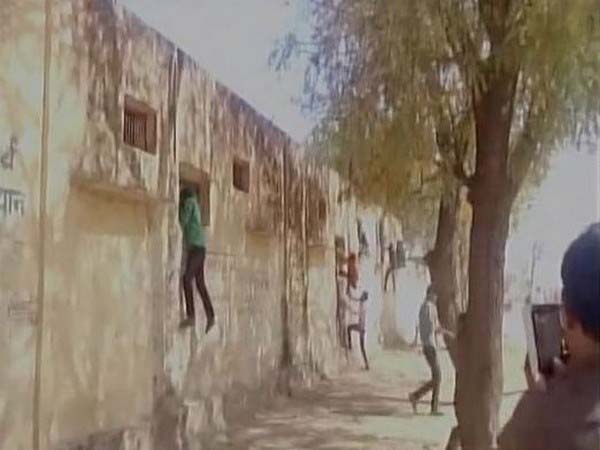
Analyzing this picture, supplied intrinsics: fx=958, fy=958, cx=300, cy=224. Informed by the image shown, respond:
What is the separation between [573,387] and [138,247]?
90 cm

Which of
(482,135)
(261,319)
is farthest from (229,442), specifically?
(482,135)

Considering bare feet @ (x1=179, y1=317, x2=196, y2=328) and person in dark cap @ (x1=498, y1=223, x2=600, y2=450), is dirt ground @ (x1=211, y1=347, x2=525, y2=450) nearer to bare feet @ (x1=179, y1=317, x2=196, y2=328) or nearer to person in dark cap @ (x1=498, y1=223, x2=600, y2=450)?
bare feet @ (x1=179, y1=317, x2=196, y2=328)

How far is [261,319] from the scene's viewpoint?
2027mm

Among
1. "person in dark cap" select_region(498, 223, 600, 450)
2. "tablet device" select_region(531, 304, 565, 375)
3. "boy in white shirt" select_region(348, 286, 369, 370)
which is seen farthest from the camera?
"boy in white shirt" select_region(348, 286, 369, 370)

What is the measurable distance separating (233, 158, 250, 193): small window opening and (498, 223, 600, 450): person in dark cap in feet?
2.49

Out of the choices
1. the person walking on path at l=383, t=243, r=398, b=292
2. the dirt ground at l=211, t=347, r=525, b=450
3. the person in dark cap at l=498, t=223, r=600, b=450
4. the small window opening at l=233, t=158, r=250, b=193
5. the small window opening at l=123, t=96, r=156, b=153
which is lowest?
the dirt ground at l=211, t=347, r=525, b=450

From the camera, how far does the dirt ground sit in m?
1.88

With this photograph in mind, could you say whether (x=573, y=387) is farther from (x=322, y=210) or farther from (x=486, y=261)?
(x=322, y=210)

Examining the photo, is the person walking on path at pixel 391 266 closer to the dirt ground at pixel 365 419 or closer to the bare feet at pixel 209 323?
the dirt ground at pixel 365 419

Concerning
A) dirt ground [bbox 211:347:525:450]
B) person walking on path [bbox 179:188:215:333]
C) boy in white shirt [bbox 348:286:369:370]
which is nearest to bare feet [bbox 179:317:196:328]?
person walking on path [bbox 179:188:215:333]

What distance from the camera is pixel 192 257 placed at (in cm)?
192

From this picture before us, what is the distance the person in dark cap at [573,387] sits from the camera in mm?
1288

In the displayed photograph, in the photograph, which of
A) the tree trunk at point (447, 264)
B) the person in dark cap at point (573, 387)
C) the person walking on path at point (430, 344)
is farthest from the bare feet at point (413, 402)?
the person in dark cap at point (573, 387)

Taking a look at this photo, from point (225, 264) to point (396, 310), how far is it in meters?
0.36
